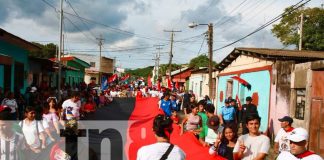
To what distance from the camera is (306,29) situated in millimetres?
38062

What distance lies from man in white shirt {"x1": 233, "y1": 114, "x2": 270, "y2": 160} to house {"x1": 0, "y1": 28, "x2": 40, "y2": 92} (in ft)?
34.3

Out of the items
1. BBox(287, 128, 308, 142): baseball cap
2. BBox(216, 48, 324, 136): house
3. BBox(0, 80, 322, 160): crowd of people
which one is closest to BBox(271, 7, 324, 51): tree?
BBox(216, 48, 324, 136): house

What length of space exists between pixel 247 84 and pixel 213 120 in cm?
1106

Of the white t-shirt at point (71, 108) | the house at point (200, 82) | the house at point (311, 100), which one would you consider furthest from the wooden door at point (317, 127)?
the house at point (200, 82)

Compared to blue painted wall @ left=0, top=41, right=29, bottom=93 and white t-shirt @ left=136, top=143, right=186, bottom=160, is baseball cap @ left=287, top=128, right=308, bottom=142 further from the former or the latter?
blue painted wall @ left=0, top=41, right=29, bottom=93

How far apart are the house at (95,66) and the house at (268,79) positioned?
151ft

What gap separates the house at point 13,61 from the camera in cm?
1633

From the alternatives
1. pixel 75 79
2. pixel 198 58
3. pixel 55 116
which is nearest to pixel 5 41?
pixel 55 116

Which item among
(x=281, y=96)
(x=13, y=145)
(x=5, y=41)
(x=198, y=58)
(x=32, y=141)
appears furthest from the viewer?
(x=198, y=58)

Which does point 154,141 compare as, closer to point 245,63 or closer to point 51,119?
point 51,119

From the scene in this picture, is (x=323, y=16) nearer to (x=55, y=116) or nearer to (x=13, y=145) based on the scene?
(x=55, y=116)

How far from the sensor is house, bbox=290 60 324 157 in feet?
36.9

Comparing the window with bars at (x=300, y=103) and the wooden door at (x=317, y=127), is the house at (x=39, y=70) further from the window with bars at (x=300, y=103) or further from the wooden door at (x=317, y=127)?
the wooden door at (x=317, y=127)

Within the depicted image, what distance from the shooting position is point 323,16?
124 ft
